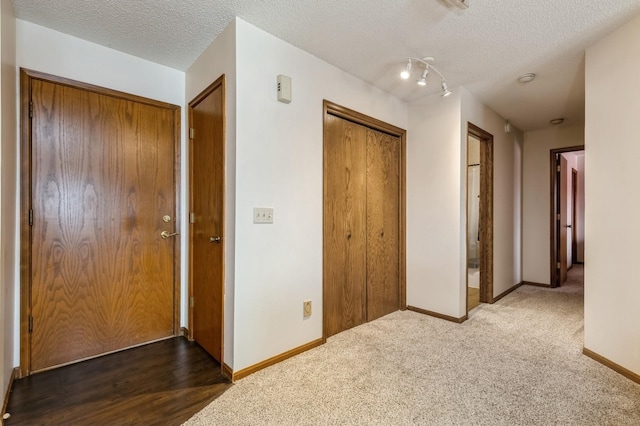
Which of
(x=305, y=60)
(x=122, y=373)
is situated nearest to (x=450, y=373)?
(x=122, y=373)

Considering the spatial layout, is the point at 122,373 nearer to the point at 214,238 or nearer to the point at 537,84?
the point at 214,238

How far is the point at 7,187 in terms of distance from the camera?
1760 millimetres

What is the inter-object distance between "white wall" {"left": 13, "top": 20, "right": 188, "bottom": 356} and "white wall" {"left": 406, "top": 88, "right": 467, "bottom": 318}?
2.39 m

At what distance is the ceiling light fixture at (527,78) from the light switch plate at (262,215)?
105 inches

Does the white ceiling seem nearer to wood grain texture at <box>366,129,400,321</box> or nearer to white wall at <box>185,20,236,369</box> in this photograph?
white wall at <box>185,20,236,369</box>

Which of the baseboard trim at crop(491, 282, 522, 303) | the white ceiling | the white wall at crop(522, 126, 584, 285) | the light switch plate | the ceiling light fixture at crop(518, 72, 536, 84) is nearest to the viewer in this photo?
the white ceiling

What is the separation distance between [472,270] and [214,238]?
13.9 feet

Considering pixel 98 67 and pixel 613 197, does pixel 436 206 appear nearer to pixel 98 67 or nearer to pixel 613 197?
pixel 613 197

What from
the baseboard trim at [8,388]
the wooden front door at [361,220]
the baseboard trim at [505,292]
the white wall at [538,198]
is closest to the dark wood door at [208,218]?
the wooden front door at [361,220]

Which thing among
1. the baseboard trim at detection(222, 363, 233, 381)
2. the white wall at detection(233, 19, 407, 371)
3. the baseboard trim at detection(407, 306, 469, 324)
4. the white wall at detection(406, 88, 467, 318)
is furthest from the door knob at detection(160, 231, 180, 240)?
the baseboard trim at detection(407, 306, 469, 324)

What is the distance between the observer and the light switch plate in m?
2.10

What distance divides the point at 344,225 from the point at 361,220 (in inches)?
10.0

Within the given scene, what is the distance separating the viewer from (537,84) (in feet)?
9.91

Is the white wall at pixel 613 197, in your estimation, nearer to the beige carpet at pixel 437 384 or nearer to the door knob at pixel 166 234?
the beige carpet at pixel 437 384
